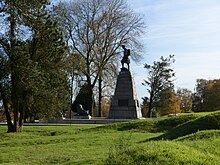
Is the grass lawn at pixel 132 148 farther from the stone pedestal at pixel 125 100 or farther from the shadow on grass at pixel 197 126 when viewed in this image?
the stone pedestal at pixel 125 100

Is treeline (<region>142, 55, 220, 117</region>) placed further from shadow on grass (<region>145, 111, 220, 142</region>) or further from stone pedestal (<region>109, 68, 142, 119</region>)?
shadow on grass (<region>145, 111, 220, 142</region>)

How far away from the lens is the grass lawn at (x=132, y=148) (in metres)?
8.09

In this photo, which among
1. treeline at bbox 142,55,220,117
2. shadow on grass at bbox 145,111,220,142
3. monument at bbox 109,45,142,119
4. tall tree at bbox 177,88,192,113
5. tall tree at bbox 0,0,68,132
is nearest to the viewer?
shadow on grass at bbox 145,111,220,142

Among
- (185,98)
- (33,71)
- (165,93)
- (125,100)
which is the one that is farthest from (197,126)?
(185,98)

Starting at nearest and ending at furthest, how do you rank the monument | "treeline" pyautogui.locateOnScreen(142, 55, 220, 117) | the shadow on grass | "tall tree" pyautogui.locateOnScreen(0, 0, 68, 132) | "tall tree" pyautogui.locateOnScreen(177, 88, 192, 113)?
1. the shadow on grass
2. "tall tree" pyautogui.locateOnScreen(0, 0, 68, 132)
3. the monument
4. "treeline" pyautogui.locateOnScreen(142, 55, 220, 117)
5. "tall tree" pyautogui.locateOnScreen(177, 88, 192, 113)

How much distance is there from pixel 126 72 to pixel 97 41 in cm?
919

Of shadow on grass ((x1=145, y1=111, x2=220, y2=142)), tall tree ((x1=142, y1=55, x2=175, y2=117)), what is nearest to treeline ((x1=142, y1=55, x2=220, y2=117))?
tall tree ((x1=142, y1=55, x2=175, y2=117))

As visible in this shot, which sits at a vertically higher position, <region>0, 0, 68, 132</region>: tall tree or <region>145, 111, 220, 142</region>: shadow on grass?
<region>0, 0, 68, 132</region>: tall tree

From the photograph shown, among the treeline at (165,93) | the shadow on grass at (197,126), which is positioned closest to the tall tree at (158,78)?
the treeline at (165,93)

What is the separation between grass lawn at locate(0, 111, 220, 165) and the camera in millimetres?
8089

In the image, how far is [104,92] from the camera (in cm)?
4856

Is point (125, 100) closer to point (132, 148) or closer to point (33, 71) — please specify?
point (33, 71)

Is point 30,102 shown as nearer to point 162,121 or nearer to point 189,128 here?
point 162,121

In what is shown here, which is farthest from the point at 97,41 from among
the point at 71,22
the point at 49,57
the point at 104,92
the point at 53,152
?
the point at 53,152
